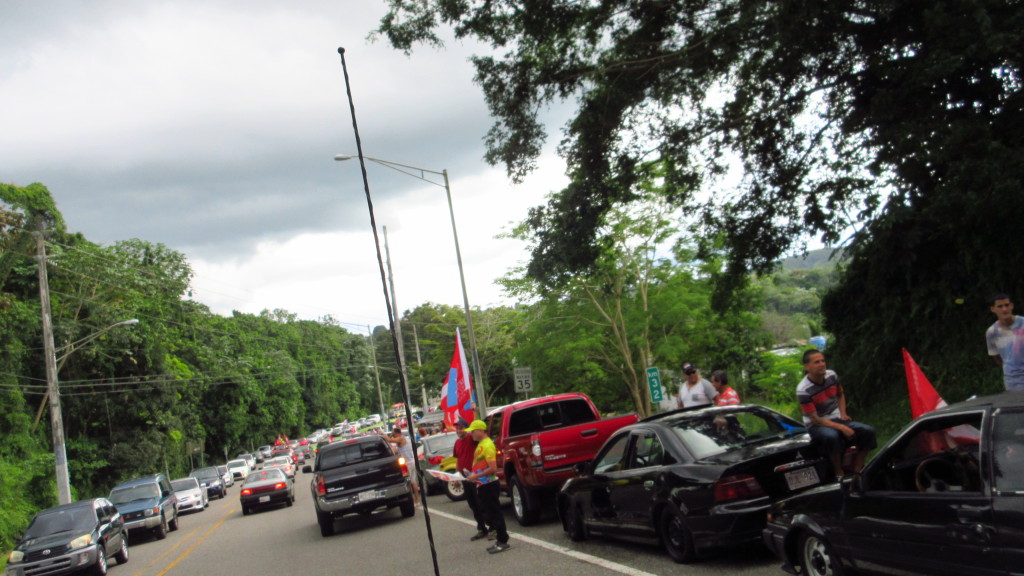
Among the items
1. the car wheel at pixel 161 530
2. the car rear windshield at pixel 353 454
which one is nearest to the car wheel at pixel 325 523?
the car rear windshield at pixel 353 454

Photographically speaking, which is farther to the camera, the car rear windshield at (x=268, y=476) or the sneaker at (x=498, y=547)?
the car rear windshield at (x=268, y=476)

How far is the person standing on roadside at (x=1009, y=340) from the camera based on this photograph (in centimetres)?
764

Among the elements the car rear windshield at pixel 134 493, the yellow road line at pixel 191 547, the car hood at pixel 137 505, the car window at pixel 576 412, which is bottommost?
the yellow road line at pixel 191 547

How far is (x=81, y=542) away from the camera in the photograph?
16.3 m

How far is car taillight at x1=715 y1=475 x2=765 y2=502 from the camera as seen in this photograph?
7.37 metres

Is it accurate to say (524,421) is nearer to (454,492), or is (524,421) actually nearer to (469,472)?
(469,472)

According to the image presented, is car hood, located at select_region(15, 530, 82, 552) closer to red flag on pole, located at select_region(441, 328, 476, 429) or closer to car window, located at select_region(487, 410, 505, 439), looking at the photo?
car window, located at select_region(487, 410, 505, 439)

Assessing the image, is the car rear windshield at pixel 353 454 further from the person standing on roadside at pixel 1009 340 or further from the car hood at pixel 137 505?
the person standing on roadside at pixel 1009 340

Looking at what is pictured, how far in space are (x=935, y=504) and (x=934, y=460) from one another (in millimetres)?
303

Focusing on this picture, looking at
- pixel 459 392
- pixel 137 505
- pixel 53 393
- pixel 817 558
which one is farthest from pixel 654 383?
pixel 53 393

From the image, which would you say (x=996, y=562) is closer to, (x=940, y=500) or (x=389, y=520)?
(x=940, y=500)

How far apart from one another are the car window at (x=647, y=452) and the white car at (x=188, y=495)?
2875 centimetres

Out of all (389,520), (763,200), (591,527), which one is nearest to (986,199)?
(763,200)

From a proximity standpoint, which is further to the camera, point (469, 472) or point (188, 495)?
point (188, 495)
